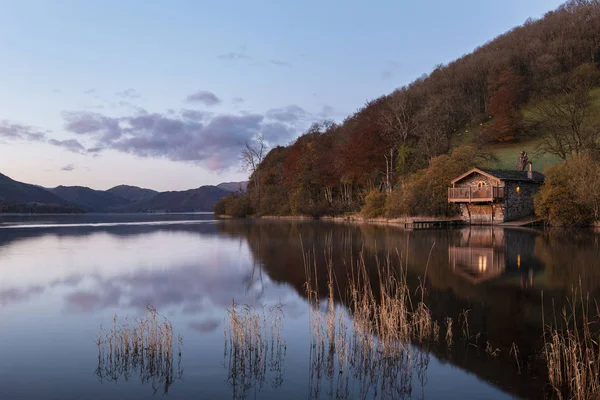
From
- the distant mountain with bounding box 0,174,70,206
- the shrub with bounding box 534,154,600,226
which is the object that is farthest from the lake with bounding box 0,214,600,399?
the distant mountain with bounding box 0,174,70,206

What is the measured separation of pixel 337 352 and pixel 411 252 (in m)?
15.7

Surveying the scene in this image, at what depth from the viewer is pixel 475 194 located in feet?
141

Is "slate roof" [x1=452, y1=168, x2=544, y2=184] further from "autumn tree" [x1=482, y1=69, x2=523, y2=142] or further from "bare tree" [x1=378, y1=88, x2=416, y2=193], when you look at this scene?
"autumn tree" [x1=482, y1=69, x2=523, y2=142]

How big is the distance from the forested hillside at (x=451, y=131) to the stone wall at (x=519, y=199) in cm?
558

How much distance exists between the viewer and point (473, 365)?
7895mm

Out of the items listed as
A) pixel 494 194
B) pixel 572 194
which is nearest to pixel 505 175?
pixel 494 194

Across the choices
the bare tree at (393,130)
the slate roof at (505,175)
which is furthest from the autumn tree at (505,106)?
the slate roof at (505,175)

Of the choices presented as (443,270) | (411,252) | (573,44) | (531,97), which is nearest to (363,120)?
(531,97)

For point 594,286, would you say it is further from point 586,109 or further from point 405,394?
point 586,109

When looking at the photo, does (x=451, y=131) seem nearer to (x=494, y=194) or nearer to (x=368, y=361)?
(x=494, y=194)

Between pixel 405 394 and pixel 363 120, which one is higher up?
pixel 363 120

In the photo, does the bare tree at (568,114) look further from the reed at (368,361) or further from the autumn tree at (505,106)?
the reed at (368,361)

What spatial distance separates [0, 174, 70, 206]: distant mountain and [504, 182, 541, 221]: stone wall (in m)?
149

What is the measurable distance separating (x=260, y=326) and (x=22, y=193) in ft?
593
